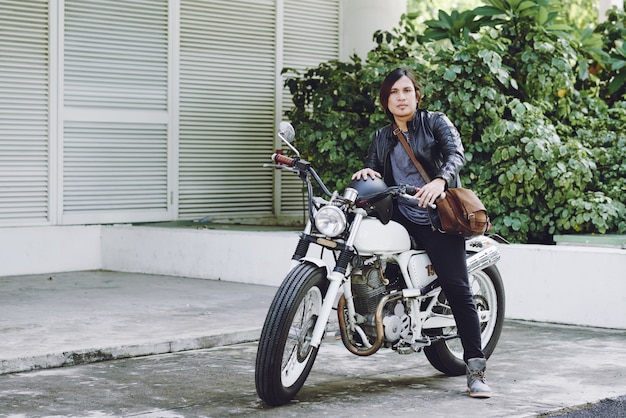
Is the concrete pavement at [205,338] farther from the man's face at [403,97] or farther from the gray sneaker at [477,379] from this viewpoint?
the man's face at [403,97]

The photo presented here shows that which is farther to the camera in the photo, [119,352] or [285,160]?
[119,352]

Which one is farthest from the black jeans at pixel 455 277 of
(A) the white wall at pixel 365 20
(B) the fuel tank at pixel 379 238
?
(A) the white wall at pixel 365 20

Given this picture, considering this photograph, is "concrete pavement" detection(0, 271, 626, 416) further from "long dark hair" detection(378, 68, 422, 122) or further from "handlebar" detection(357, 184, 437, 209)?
"long dark hair" detection(378, 68, 422, 122)

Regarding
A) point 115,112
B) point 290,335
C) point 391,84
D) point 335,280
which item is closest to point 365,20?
point 115,112

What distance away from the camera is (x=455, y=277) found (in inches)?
250

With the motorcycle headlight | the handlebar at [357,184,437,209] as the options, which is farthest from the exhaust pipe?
the motorcycle headlight

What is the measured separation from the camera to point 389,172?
6.67 meters

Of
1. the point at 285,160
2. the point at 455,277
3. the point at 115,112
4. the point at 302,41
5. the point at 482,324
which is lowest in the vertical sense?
the point at 482,324

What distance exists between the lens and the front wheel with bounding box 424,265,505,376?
271 inches

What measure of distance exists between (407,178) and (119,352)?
95.9 inches

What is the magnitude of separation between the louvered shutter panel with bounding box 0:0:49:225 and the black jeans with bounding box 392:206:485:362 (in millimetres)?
6529

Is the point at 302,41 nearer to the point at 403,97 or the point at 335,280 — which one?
the point at 403,97

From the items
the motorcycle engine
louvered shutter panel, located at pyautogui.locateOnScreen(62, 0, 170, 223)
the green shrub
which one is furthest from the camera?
louvered shutter panel, located at pyautogui.locateOnScreen(62, 0, 170, 223)

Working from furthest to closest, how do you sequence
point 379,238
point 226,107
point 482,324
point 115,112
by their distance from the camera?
point 226,107 < point 115,112 < point 482,324 < point 379,238
